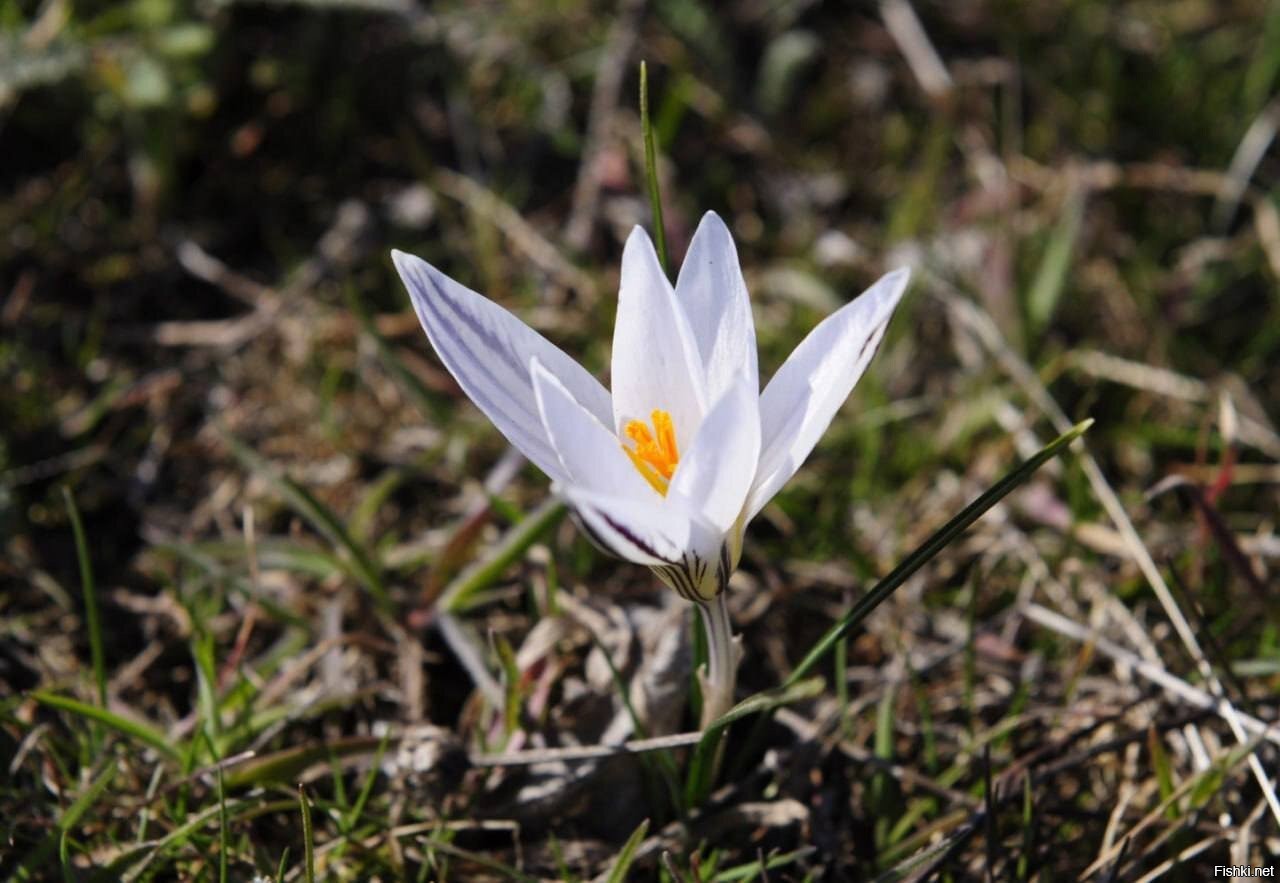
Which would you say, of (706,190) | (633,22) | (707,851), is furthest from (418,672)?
(633,22)

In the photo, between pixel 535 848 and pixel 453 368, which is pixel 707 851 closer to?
pixel 535 848

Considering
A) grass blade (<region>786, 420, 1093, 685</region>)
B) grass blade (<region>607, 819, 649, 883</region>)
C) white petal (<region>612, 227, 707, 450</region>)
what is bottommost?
grass blade (<region>607, 819, 649, 883</region>)

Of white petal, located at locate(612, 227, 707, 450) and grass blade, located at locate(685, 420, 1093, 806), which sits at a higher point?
white petal, located at locate(612, 227, 707, 450)

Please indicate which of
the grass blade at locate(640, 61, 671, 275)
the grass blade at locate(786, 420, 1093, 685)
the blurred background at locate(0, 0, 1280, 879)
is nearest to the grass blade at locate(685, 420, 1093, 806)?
the grass blade at locate(786, 420, 1093, 685)

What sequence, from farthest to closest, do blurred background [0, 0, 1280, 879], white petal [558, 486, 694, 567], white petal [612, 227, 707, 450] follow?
blurred background [0, 0, 1280, 879], white petal [612, 227, 707, 450], white petal [558, 486, 694, 567]

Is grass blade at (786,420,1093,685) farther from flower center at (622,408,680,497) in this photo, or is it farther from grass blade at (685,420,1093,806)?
flower center at (622,408,680,497)

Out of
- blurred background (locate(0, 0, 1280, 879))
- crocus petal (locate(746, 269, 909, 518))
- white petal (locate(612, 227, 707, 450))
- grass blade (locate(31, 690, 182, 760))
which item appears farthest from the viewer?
blurred background (locate(0, 0, 1280, 879))
